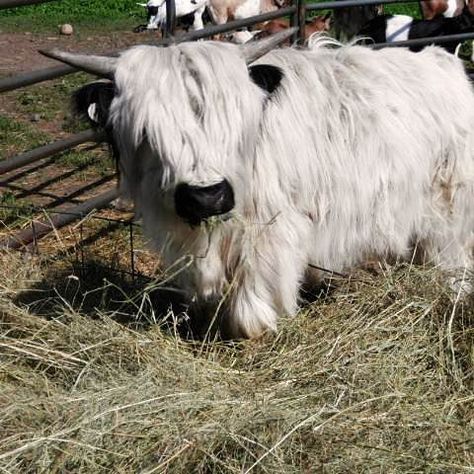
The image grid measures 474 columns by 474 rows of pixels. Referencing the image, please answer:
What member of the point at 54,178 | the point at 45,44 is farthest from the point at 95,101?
the point at 45,44

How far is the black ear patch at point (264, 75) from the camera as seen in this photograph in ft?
12.3

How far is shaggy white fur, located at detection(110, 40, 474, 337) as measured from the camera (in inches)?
138

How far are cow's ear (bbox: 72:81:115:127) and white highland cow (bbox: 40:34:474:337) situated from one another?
0.06 ft

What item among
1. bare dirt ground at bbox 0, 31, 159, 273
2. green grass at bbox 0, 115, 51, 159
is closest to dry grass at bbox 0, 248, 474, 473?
bare dirt ground at bbox 0, 31, 159, 273

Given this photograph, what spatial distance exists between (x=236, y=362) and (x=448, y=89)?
71.1 inches

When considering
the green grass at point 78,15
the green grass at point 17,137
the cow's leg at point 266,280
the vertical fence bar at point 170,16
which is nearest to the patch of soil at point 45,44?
the green grass at point 78,15

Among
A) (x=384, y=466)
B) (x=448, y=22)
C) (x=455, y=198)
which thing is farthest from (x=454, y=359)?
(x=448, y=22)

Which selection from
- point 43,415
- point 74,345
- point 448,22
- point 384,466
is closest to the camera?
point 384,466

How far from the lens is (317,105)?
3982mm

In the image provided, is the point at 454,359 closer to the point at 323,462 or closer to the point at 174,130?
the point at 323,462

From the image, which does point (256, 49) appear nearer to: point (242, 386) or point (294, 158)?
point (294, 158)

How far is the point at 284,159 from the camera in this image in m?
3.82

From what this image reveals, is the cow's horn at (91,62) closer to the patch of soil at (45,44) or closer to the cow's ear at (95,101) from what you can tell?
the cow's ear at (95,101)

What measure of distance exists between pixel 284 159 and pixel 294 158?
0.05 meters
